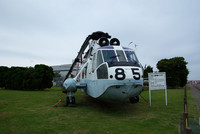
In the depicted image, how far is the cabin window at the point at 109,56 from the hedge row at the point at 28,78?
80.1 ft

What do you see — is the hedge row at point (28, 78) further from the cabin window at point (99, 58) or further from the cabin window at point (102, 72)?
the cabin window at point (102, 72)

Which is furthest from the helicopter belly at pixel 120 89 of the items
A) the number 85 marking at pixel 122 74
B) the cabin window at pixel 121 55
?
the cabin window at pixel 121 55

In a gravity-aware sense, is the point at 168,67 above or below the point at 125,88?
above

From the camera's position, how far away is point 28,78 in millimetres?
29438

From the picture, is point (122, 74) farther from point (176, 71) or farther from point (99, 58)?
point (176, 71)

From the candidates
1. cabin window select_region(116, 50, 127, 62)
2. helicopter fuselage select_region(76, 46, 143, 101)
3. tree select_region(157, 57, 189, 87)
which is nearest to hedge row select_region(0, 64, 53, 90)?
helicopter fuselage select_region(76, 46, 143, 101)

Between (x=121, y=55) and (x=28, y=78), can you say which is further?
(x=28, y=78)

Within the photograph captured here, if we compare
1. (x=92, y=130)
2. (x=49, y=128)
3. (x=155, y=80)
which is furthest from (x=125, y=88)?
(x=155, y=80)

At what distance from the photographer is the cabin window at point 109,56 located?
23.7ft

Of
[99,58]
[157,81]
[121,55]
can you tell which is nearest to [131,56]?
[121,55]

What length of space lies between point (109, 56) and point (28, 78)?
27.2 metres

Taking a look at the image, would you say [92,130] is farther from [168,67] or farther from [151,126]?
[168,67]

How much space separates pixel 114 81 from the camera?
6.15m

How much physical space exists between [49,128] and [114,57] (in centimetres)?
439
